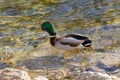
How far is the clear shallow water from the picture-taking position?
9789mm

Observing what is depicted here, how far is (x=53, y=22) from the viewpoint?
12367 mm

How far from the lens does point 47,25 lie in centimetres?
1060

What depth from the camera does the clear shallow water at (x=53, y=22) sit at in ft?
32.1

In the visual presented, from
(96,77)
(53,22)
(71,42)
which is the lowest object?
(53,22)

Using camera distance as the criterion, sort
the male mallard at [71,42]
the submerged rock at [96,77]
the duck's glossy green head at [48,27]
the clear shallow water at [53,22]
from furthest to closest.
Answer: the duck's glossy green head at [48,27] → the clear shallow water at [53,22] → the male mallard at [71,42] → the submerged rock at [96,77]

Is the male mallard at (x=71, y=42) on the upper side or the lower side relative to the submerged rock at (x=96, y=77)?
lower

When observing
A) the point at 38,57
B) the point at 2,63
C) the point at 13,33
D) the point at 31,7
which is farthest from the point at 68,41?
the point at 31,7

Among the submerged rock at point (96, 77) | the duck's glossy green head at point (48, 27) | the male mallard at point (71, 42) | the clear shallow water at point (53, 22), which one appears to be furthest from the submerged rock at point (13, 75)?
the duck's glossy green head at point (48, 27)

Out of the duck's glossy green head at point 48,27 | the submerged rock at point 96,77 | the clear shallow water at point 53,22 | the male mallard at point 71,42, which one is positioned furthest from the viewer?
the duck's glossy green head at point 48,27

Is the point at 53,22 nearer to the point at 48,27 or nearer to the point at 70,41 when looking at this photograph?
the point at 48,27

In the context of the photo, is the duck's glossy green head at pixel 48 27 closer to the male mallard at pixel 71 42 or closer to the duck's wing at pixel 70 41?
the male mallard at pixel 71 42

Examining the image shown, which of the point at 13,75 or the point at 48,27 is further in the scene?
the point at 48,27

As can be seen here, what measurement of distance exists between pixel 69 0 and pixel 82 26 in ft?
9.97

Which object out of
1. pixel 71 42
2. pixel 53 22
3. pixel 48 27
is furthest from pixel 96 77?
pixel 53 22
